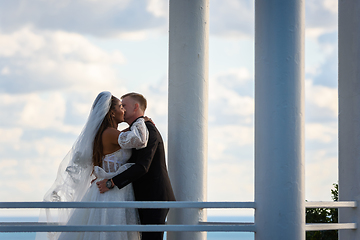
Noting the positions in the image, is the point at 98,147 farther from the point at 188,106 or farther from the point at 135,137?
the point at 188,106

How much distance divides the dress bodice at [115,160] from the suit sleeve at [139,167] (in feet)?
0.66

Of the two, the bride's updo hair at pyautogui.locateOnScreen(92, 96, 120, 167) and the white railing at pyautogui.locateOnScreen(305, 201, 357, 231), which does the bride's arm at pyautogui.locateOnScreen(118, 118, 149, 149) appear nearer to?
the bride's updo hair at pyautogui.locateOnScreen(92, 96, 120, 167)

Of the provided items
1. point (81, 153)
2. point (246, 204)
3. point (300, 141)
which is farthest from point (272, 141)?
point (81, 153)

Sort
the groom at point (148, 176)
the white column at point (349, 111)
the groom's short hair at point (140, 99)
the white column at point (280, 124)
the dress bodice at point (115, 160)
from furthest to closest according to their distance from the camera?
1. the groom's short hair at point (140, 99)
2. the dress bodice at point (115, 160)
3. the groom at point (148, 176)
4. the white column at point (349, 111)
5. the white column at point (280, 124)

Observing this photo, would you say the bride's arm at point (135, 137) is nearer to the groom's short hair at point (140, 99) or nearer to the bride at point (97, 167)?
the bride at point (97, 167)

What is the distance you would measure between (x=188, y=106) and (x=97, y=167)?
130cm

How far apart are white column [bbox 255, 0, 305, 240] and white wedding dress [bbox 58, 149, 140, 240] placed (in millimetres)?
1550

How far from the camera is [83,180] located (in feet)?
16.6

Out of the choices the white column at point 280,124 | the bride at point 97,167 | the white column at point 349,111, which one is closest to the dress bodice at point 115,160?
the bride at point 97,167

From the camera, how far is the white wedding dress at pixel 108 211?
4.68 m

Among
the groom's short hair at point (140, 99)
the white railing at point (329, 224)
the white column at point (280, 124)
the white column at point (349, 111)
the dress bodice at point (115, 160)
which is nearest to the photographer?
the white column at point (280, 124)

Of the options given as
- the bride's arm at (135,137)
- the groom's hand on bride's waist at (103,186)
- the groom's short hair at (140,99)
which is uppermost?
the groom's short hair at (140,99)

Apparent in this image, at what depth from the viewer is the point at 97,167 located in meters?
4.94

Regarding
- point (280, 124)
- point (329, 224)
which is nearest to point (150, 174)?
point (280, 124)
